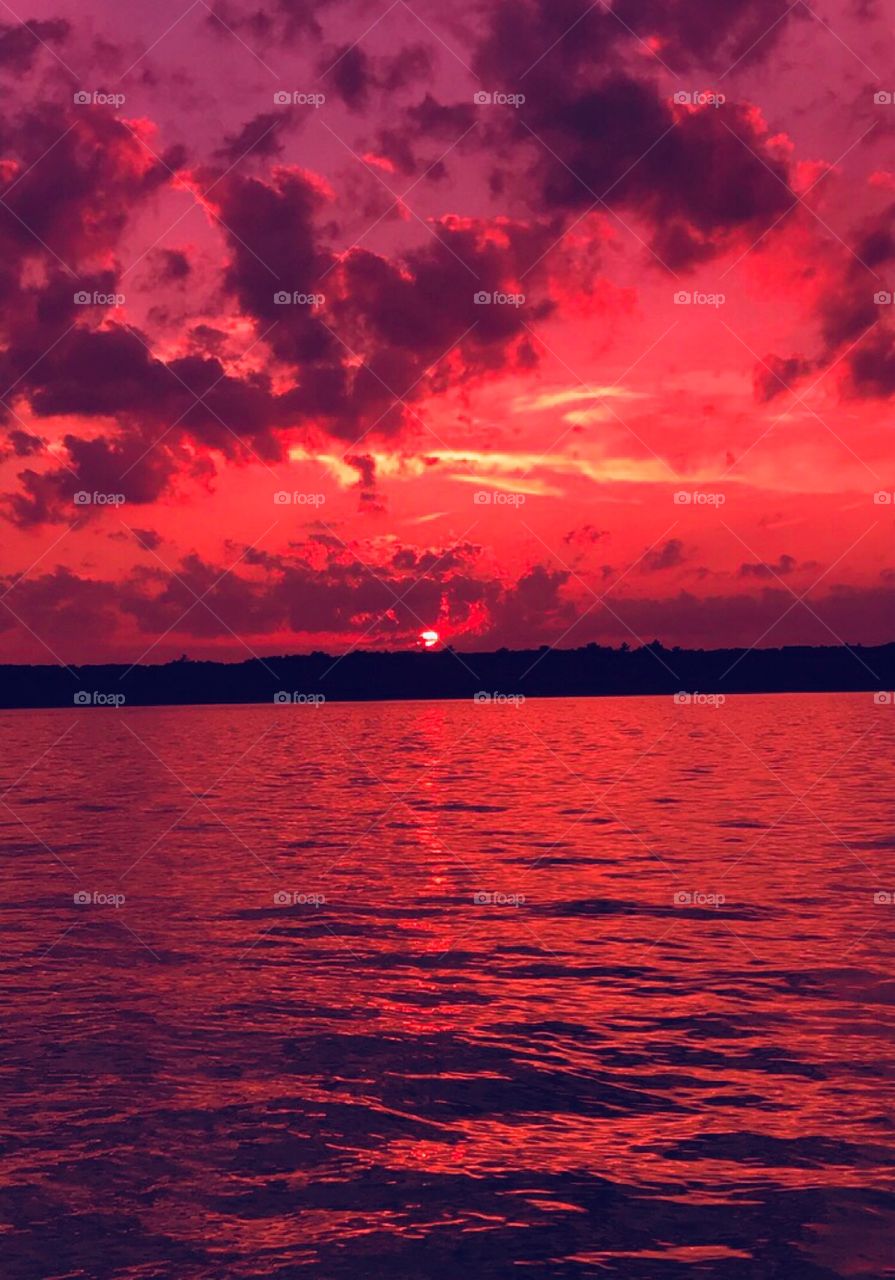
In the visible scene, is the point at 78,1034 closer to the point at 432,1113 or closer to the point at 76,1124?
the point at 76,1124

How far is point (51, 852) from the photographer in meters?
42.5

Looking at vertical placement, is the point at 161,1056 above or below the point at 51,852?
below

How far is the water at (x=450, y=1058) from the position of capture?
12266 mm

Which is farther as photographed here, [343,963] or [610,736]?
[610,736]

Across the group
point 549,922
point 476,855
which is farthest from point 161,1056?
point 476,855

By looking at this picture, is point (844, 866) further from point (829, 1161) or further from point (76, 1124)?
point (76, 1124)

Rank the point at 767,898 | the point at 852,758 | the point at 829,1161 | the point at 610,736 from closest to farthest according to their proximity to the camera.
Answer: the point at 829,1161 → the point at 767,898 → the point at 852,758 → the point at 610,736

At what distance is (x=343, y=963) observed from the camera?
2456cm

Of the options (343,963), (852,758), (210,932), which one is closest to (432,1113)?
(343,963)

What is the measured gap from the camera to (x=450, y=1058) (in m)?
18.0

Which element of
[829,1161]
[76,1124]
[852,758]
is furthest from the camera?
[852,758]

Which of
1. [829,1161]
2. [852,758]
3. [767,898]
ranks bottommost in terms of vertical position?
[829,1161]

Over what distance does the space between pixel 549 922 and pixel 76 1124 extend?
14814 millimetres

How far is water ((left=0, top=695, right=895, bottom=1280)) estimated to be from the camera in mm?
12266
